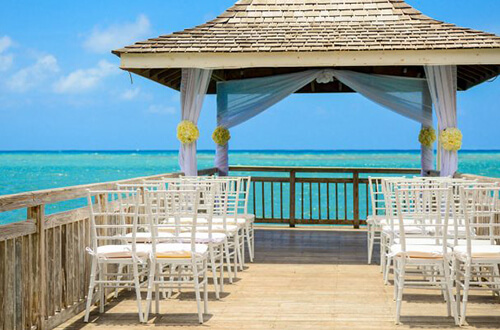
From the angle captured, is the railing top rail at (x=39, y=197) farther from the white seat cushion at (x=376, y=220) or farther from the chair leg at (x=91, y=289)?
the white seat cushion at (x=376, y=220)

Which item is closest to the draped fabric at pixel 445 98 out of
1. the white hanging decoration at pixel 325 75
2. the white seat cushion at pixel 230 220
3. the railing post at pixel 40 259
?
the white hanging decoration at pixel 325 75

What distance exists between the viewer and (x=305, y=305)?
5.80m

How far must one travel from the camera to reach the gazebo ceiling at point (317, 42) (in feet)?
28.2

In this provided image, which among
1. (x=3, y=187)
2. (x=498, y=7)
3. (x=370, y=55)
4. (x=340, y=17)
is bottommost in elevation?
(x=3, y=187)

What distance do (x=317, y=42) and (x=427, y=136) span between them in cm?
277

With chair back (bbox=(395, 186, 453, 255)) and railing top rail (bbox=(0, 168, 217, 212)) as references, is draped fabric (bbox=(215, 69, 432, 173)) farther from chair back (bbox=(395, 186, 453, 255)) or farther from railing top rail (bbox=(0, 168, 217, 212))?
railing top rail (bbox=(0, 168, 217, 212))

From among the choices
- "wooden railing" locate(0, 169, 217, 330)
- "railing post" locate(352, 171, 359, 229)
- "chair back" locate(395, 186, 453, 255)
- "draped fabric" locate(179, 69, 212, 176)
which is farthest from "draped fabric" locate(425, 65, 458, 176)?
"wooden railing" locate(0, 169, 217, 330)

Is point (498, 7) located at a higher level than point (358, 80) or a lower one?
higher

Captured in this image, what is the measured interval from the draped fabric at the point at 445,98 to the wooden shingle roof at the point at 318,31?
0.43 m

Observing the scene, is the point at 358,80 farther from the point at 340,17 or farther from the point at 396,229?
the point at 396,229

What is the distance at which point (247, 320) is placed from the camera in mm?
5305

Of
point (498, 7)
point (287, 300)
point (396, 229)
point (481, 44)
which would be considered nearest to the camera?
point (287, 300)

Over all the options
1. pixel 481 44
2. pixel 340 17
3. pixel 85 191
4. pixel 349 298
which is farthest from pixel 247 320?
pixel 340 17

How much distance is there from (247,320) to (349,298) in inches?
46.0
